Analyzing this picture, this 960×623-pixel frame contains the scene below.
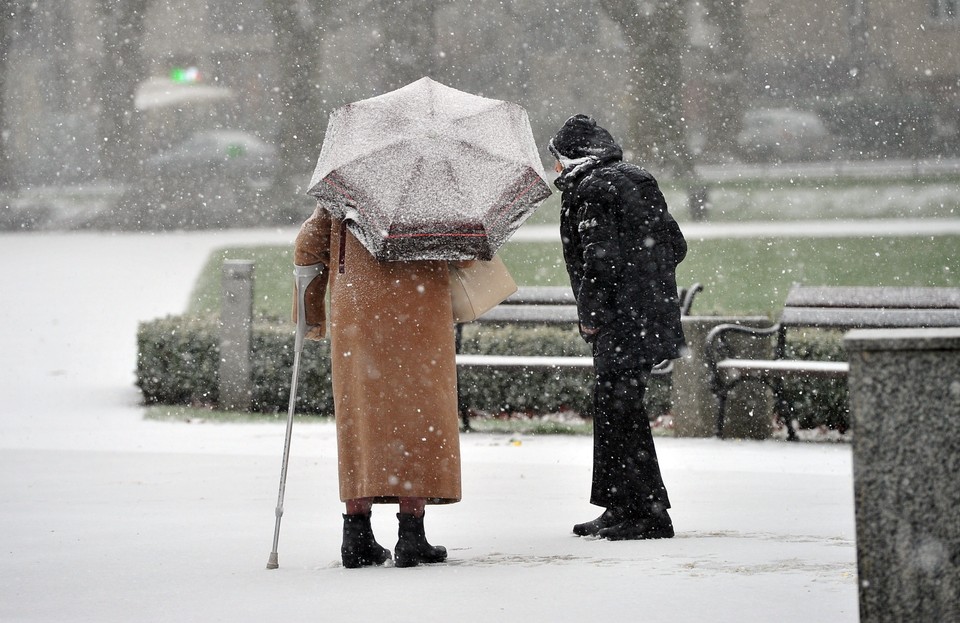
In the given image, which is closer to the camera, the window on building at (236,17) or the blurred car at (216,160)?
the blurred car at (216,160)

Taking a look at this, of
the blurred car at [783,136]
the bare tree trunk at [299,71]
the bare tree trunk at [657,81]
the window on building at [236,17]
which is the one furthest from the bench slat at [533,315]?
the window on building at [236,17]

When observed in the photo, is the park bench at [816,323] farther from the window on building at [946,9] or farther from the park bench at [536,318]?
the window on building at [946,9]

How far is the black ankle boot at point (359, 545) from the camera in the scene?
4.86 meters

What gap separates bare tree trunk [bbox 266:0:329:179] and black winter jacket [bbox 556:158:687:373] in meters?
19.9

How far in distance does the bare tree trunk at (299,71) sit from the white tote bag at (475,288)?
20093mm

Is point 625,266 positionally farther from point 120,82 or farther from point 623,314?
point 120,82

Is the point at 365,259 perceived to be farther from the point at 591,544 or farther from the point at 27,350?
the point at 27,350

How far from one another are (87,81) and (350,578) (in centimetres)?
2736

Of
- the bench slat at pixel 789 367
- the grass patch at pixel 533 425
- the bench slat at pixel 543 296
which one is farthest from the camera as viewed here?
the bench slat at pixel 543 296

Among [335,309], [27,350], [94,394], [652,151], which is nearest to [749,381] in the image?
[335,309]

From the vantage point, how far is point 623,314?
17.4ft

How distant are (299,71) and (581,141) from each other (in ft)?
66.1

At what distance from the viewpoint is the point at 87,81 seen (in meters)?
30.1

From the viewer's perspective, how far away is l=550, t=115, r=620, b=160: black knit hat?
5387mm
